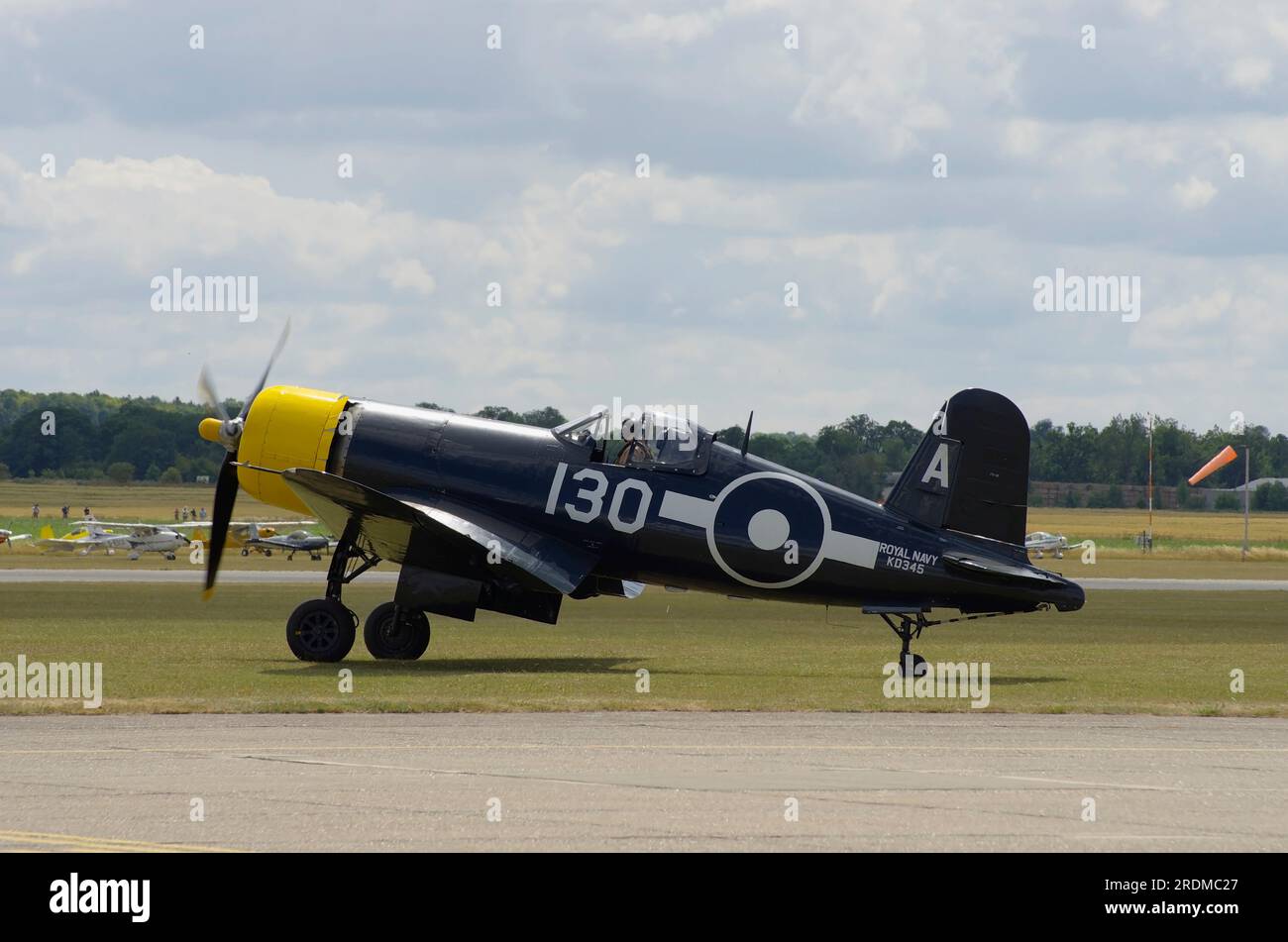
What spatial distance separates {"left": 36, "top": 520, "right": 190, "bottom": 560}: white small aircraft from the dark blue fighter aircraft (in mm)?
51480

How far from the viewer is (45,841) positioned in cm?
972

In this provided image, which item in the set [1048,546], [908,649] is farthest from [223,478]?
[1048,546]

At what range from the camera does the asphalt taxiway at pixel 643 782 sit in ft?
33.0

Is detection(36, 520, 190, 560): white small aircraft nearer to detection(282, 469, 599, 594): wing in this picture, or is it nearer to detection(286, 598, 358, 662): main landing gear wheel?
detection(286, 598, 358, 662): main landing gear wheel

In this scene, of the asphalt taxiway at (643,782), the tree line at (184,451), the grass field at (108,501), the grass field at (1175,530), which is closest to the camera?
the asphalt taxiway at (643,782)

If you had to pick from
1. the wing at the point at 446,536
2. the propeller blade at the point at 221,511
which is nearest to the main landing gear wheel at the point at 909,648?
the wing at the point at 446,536

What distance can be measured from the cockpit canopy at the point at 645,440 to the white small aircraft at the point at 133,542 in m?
53.0

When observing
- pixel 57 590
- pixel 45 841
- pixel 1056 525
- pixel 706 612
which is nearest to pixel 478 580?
pixel 45 841

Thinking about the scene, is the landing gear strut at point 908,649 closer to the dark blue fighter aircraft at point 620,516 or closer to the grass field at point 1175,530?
the dark blue fighter aircraft at point 620,516

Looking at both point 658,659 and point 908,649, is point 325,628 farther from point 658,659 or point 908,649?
point 908,649

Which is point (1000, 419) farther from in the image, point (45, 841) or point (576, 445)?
point (45, 841)

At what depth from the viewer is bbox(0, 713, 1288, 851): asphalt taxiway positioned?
10.0 meters

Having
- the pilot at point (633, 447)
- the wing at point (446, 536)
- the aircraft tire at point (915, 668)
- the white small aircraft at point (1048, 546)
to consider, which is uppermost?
the pilot at point (633, 447)

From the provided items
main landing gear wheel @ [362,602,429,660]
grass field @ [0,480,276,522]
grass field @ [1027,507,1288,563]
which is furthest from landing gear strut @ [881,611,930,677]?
grass field @ [0,480,276,522]
